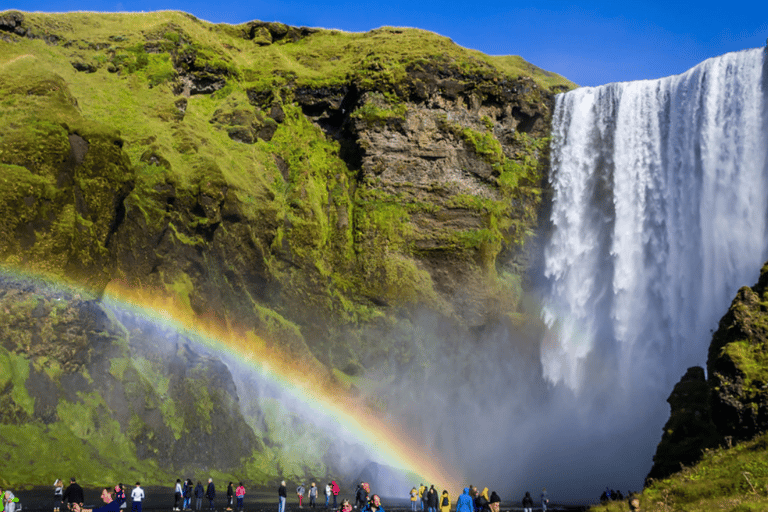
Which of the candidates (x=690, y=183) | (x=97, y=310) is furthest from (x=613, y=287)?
(x=97, y=310)

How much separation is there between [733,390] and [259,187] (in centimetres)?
6123

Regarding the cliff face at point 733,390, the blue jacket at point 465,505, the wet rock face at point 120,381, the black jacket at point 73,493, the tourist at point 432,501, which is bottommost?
the tourist at point 432,501

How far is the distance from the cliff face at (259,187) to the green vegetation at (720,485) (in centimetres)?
4365

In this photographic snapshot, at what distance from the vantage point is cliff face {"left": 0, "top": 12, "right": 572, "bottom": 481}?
57969 mm

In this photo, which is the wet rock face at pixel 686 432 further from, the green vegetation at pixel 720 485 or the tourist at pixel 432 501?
the tourist at pixel 432 501

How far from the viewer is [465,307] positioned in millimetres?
79062

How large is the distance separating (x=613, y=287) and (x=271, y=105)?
47563mm

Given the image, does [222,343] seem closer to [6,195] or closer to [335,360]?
[335,360]

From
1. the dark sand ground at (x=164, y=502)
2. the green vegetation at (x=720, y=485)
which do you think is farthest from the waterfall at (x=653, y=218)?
the green vegetation at (x=720, y=485)

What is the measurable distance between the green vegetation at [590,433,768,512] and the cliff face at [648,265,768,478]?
1139 millimetres

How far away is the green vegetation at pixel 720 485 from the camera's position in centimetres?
1891

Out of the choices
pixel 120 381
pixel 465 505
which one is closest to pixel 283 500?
pixel 465 505

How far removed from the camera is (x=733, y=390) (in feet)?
79.5

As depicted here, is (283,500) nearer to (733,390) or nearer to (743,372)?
(733,390)
